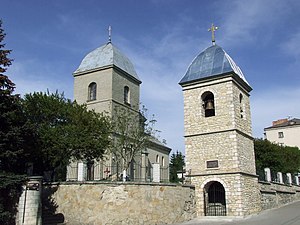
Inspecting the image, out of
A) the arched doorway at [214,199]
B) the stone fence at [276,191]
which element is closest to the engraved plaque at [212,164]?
the arched doorway at [214,199]

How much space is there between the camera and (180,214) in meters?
17.9

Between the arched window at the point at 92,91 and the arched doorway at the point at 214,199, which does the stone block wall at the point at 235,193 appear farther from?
the arched window at the point at 92,91

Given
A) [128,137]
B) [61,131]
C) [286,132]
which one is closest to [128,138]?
[128,137]

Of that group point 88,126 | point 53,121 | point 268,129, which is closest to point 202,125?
point 88,126

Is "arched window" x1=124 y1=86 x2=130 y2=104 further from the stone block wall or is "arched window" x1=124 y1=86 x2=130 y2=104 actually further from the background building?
the background building

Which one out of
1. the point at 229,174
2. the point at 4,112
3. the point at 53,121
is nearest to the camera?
the point at 4,112

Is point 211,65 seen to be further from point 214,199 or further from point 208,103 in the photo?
point 214,199

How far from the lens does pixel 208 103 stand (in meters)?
21.2

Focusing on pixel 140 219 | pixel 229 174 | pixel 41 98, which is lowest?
pixel 140 219

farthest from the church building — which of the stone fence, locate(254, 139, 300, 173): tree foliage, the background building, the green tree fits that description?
the background building

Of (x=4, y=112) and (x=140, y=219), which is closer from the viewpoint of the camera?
(x=4, y=112)

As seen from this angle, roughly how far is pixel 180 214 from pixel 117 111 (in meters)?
12.2

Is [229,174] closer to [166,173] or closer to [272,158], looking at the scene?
[166,173]

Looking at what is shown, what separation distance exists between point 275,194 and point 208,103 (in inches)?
347
